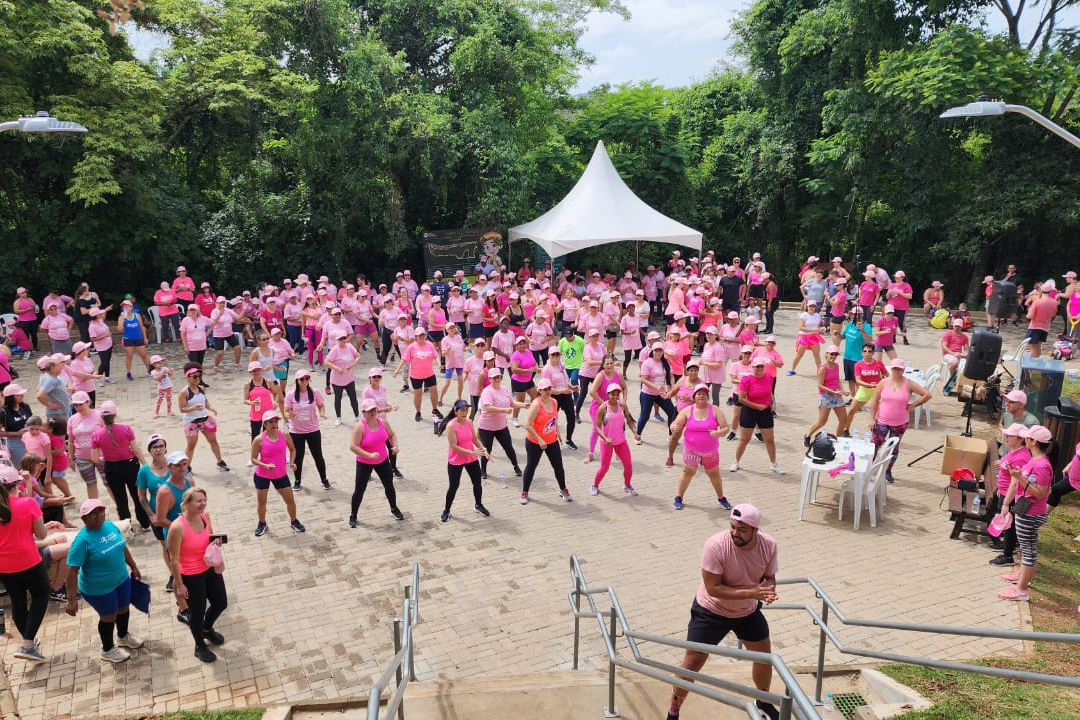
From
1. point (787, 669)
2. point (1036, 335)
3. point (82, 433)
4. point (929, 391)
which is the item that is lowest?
point (82, 433)

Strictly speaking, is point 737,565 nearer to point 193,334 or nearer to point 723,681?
point 723,681

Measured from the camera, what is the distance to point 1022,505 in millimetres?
6805

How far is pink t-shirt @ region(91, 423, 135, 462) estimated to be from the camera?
25.5 ft

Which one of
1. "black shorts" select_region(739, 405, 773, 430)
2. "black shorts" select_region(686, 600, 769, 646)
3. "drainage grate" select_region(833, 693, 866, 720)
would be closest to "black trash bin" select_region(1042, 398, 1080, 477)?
"black shorts" select_region(739, 405, 773, 430)

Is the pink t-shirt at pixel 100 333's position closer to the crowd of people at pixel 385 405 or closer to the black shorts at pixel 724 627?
the crowd of people at pixel 385 405

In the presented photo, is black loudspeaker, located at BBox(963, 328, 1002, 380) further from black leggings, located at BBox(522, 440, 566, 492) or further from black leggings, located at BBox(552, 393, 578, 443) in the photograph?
black leggings, located at BBox(522, 440, 566, 492)

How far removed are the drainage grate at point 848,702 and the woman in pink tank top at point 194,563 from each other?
4.87m

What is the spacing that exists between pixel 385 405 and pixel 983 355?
9.27 m

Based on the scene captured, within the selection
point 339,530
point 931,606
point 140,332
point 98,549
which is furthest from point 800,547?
point 140,332

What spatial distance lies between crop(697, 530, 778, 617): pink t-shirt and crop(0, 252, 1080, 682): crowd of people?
0.14 metres

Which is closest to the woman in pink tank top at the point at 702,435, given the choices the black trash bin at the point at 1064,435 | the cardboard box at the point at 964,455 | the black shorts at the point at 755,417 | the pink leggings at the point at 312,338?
the black shorts at the point at 755,417

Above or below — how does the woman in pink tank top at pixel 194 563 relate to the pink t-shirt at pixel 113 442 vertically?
below

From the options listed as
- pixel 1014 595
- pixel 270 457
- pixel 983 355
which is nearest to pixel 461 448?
pixel 270 457

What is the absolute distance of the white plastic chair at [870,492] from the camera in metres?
8.46
